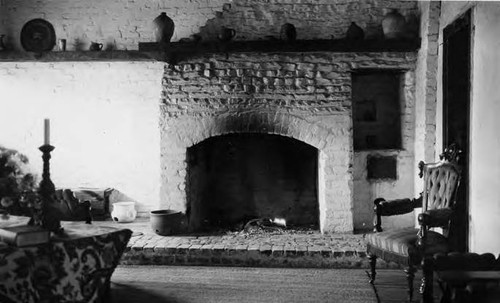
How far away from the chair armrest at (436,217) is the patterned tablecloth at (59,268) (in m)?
2.27

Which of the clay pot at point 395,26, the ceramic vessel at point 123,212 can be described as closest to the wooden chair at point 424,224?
the clay pot at point 395,26

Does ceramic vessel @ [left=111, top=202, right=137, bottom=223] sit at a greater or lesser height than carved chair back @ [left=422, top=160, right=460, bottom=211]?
lesser

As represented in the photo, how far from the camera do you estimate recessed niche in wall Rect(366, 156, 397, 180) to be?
6234 mm

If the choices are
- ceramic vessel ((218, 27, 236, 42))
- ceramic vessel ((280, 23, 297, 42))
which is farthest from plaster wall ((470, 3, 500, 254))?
ceramic vessel ((218, 27, 236, 42))

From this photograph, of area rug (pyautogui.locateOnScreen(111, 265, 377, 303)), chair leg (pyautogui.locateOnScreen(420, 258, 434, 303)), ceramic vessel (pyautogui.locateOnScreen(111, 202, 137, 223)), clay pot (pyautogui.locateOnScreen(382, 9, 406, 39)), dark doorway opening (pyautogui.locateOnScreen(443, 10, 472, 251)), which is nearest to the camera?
chair leg (pyautogui.locateOnScreen(420, 258, 434, 303))

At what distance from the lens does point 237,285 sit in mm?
4559

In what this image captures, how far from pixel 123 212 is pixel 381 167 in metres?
3.23

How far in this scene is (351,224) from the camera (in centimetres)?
597

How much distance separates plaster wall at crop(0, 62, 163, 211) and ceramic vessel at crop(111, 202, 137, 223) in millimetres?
416

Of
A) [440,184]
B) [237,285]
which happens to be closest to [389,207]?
[440,184]

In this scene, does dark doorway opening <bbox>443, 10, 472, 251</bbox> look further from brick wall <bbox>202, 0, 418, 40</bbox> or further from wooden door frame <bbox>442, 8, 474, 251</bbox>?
brick wall <bbox>202, 0, 418, 40</bbox>

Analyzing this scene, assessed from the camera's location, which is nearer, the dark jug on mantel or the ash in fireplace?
the dark jug on mantel

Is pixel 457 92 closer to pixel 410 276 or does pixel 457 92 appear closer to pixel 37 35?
pixel 410 276

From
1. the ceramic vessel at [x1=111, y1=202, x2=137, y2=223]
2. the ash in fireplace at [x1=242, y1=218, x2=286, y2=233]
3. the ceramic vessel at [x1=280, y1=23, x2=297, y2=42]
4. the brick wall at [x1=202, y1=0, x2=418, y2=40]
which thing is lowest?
the ash in fireplace at [x1=242, y1=218, x2=286, y2=233]
